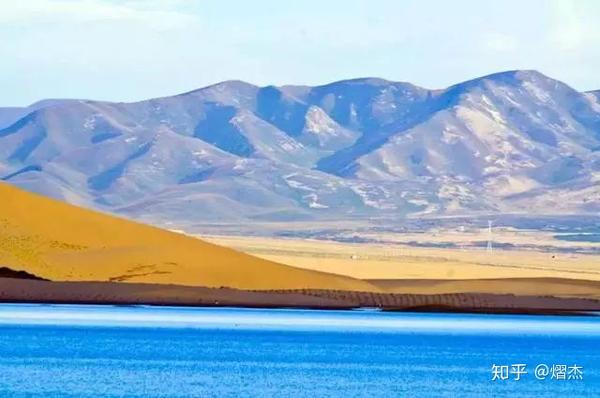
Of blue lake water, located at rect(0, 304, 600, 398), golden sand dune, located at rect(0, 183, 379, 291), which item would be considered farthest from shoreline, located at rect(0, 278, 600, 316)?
golden sand dune, located at rect(0, 183, 379, 291)

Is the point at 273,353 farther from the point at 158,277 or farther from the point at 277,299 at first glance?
the point at 158,277

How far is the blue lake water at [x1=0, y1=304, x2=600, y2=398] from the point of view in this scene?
204 ft

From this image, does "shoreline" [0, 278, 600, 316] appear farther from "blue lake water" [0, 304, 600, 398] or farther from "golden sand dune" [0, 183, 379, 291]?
"golden sand dune" [0, 183, 379, 291]

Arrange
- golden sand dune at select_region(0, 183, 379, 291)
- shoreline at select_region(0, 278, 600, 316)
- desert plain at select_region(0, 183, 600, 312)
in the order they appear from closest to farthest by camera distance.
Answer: shoreline at select_region(0, 278, 600, 316)
desert plain at select_region(0, 183, 600, 312)
golden sand dune at select_region(0, 183, 379, 291)

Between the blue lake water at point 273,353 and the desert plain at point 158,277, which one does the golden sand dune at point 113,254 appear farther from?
the blue lake water at point 273,353

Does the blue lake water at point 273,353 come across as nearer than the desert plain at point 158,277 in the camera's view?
Yes

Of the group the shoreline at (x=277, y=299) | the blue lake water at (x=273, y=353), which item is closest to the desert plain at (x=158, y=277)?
the shoreline at (x=277, y=299)

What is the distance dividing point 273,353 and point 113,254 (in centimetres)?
4183

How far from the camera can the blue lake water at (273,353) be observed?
62.2 m

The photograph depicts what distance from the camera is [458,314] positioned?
118 metres

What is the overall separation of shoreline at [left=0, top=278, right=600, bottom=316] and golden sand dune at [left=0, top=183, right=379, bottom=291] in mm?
2346

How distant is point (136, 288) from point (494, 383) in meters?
46.3

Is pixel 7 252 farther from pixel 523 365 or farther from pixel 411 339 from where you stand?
pixel 523 365

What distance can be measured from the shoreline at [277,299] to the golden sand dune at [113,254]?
2.35 m
